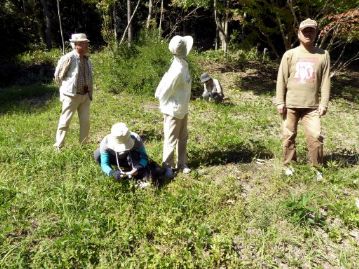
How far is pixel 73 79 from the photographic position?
598 centimetres

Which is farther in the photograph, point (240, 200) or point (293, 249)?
point (240, 200)

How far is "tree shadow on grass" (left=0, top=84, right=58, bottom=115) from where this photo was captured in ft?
33.8

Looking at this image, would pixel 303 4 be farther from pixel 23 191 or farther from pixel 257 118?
pixel 23 191

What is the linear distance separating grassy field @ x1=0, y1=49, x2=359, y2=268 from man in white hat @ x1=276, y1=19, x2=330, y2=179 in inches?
18.6

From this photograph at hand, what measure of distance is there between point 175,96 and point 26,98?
27.2 ft

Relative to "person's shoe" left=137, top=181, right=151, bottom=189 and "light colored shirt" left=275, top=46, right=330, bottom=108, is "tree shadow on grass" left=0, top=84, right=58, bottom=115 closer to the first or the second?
"person's shoe" left=137, top=181, right=151, bottom=189

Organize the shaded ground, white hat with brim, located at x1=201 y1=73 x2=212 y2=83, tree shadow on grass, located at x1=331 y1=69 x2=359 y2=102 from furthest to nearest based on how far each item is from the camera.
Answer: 1. the shaded ground
2. tree shadow on grass, located at x1=331 y1=69 x2=359 y2=102
3. white hat with brim, located at x1=201 y1=73 x2=212 y2=83

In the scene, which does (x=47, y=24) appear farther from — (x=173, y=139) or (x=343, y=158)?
(x=343, y=158)

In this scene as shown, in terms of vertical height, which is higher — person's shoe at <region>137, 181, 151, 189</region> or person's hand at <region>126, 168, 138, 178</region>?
person's hand at <region>126, 168, 138, 178</region>

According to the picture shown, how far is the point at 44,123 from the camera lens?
846 centimetres

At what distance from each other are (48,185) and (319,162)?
133 inches

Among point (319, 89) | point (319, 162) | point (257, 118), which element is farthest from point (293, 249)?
point (257, 118)

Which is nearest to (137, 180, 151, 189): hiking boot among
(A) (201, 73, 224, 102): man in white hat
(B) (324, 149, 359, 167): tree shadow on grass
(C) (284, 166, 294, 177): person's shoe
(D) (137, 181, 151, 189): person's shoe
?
(D) (137, 181, 151, 189): person's shoe

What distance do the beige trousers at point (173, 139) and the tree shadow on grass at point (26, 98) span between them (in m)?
6.00
